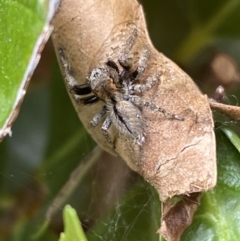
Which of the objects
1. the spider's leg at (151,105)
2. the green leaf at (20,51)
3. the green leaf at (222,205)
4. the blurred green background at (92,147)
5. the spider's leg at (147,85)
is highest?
the green leaf at (20,51)

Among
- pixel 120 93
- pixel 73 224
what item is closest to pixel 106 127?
pixel 120 93

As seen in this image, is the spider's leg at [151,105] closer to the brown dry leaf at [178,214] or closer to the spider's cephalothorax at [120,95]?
the spider's cephalothorax at [120,95]

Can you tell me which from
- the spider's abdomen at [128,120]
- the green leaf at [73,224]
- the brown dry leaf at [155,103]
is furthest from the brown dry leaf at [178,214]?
the green leaf at [73,224]

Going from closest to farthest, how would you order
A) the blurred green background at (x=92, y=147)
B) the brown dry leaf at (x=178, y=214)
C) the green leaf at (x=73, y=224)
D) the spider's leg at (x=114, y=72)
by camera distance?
the green leaf at (x=73, y=224)
the brown dry leaf at (x=178, y=214)
the spider's leg at (x=114, y=72)
the blurred green background at (x=92, y=147)

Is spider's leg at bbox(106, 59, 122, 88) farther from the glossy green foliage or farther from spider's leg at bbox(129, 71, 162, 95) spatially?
the glossy green foliage

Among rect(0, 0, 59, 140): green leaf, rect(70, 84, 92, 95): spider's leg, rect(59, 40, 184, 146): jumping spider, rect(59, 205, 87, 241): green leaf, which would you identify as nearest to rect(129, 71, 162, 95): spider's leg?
rect(59, 40, 184, 146): jumping spider

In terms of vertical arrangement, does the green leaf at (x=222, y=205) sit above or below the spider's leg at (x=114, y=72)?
below
